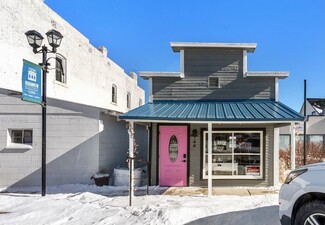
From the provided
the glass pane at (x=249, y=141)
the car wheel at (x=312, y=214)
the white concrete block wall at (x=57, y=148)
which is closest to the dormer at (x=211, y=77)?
the glass pane at (x=249, y=141)

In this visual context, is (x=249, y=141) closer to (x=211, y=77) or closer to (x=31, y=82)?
(x=211, y=77)

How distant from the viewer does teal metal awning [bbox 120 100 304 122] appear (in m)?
9.34

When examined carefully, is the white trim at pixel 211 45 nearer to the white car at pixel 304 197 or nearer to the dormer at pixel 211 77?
the dormer at pixel 211 77

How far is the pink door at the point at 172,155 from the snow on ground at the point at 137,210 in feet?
5.43

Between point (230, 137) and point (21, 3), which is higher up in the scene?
point (21, 3)

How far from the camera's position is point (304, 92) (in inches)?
616

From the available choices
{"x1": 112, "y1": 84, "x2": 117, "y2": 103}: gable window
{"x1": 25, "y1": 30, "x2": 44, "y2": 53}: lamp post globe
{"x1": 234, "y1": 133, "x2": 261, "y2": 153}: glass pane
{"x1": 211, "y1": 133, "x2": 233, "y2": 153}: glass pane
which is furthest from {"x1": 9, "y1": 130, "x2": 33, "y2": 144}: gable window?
{"x1": 112, "y1": 84, "x2": 117, "y2": 103}: gable window

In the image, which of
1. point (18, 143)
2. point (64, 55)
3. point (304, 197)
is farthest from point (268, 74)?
point (64, 55)

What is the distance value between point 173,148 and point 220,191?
229 cm

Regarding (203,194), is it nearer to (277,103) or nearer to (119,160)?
(277,103)

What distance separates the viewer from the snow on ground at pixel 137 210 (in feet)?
22.1

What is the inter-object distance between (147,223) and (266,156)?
6.43m

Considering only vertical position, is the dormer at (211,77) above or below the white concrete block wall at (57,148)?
above

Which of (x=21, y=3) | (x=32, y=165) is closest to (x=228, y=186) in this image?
(x=32, y=165)
